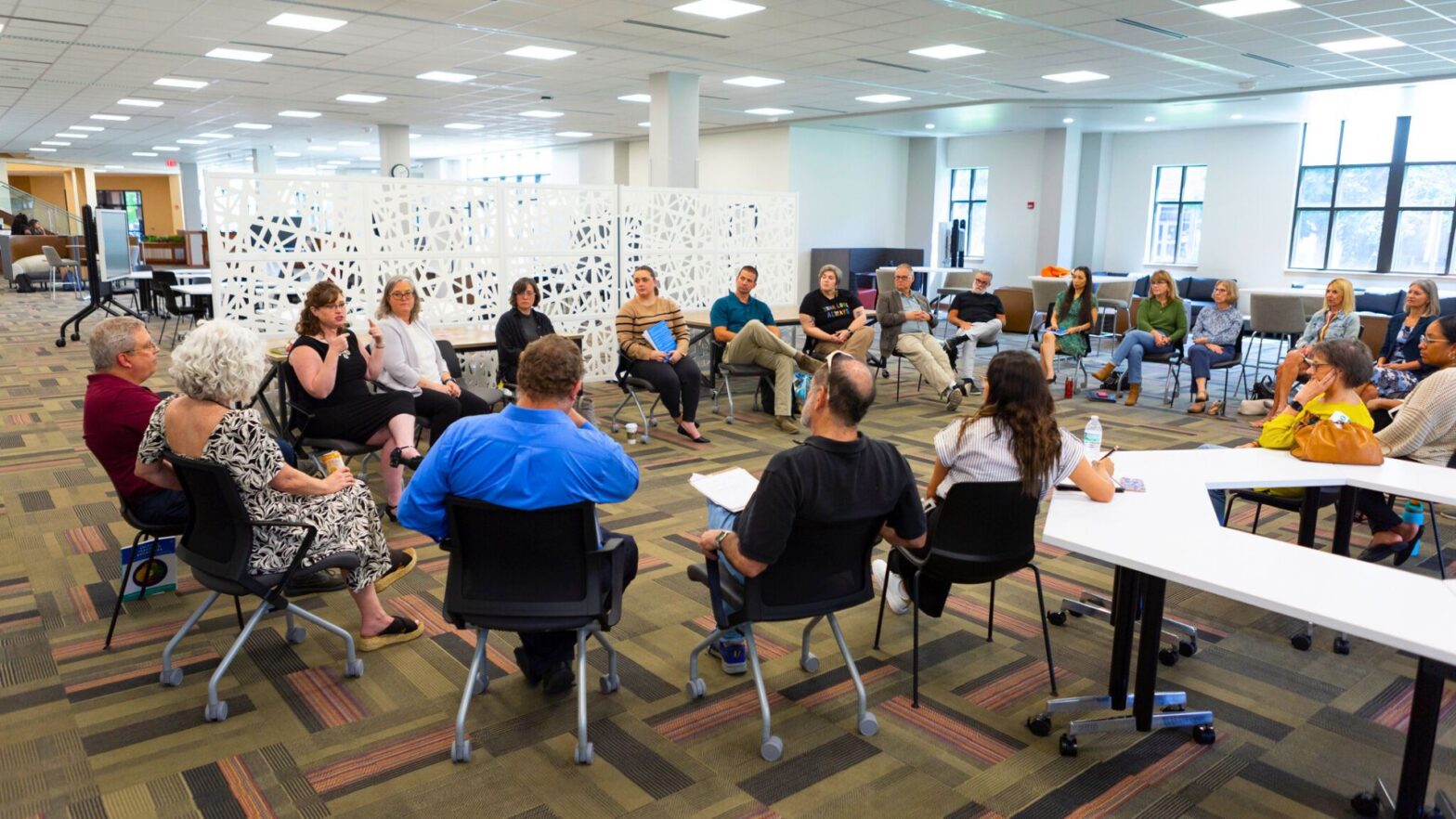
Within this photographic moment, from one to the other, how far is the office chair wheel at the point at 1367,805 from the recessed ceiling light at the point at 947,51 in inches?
322

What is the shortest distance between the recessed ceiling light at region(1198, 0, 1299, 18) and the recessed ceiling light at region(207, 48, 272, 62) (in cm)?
911

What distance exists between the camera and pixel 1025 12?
770 cm

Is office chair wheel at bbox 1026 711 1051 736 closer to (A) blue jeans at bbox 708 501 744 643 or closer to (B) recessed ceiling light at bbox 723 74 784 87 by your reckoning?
(A) blue jeans at bbox 708 501 744 643

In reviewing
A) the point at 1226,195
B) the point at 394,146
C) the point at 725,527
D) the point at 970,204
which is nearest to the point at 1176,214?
the point at 1226,195

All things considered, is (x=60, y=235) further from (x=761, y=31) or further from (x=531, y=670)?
(x=531, y=670)

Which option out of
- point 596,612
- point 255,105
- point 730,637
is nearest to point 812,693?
point 730,637

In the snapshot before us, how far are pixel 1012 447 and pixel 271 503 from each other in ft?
7.89

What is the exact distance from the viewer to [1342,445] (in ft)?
12.1

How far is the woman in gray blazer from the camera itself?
5266mm

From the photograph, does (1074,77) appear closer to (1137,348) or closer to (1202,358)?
(1137,348)

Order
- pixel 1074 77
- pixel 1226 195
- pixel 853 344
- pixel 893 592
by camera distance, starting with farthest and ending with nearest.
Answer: pixel 1226 195 → pixel 1074 77 → pixel 853 344 → pixel 893 592

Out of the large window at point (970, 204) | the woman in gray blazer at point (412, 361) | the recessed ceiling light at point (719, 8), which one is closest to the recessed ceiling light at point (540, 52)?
the recessed ceiling light at point (719, 8)

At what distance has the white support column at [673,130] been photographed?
1106cm

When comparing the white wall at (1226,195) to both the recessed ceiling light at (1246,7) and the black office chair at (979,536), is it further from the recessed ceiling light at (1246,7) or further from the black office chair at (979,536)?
the black office chair at (979,536)
